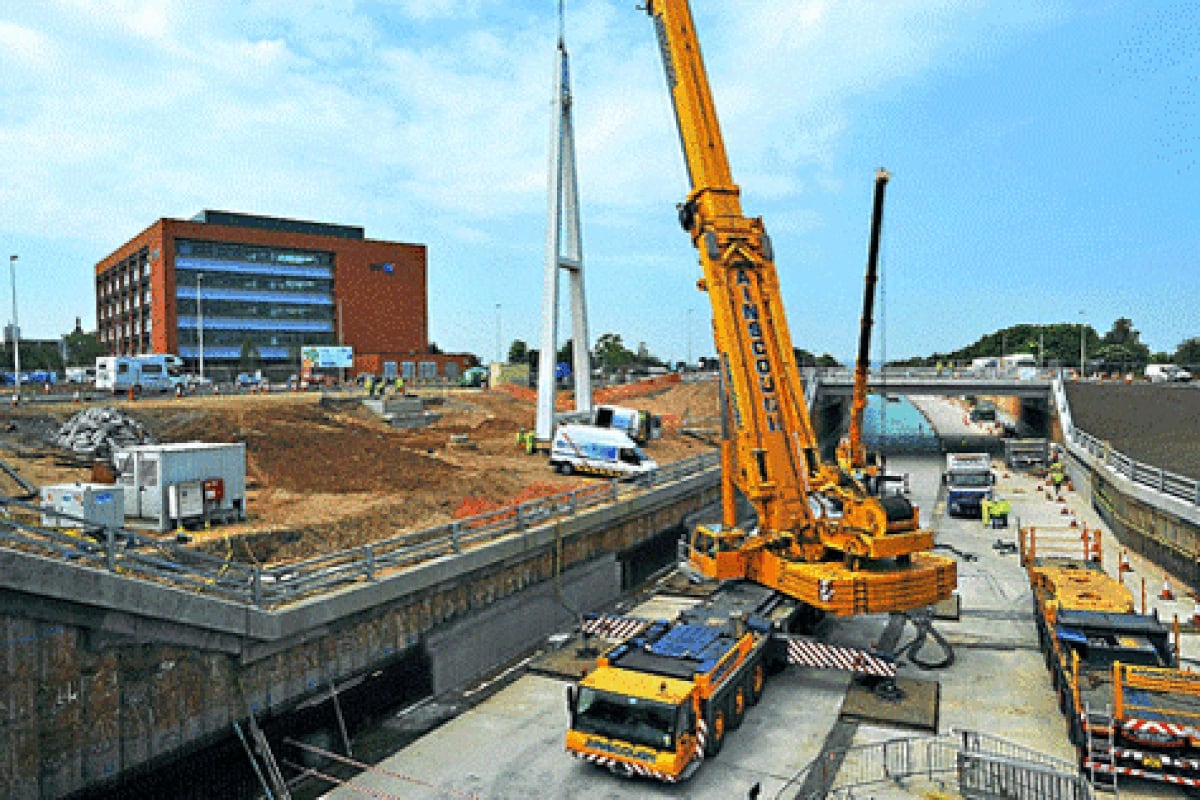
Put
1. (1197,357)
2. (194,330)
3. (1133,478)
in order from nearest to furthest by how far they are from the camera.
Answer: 1. (1133,478)
2. (194,330)
3. (1197,357)

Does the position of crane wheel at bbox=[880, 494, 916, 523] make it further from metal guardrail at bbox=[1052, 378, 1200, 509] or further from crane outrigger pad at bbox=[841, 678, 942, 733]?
metal guardrail at bbox=[1052, 378, 1200, 509]

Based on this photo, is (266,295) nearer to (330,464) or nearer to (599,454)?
(330,464)

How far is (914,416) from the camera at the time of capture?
11912 cm

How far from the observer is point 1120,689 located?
10883 mm

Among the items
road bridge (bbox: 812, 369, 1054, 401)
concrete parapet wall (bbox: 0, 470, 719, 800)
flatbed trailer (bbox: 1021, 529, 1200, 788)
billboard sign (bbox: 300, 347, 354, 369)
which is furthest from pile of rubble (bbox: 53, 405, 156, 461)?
billboard sign (bbox: 300, 347, 354, 369)

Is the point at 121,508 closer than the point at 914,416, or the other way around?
the point at 121,508

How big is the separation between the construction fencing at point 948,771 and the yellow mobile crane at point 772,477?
2490mm

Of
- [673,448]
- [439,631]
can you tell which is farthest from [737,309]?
[673,448]

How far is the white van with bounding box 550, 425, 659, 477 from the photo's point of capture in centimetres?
2933

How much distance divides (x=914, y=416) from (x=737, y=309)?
11182 centimetres

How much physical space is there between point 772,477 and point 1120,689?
6788mm

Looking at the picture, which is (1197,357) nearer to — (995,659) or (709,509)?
(709,509)

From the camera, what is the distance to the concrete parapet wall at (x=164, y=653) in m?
9.96

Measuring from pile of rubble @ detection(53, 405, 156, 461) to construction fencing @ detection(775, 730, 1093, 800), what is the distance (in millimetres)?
21476
